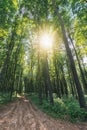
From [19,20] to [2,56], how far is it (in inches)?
296

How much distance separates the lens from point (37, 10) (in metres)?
17.8

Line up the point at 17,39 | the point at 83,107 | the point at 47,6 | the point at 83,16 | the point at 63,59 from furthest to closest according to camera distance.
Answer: the point at 63,59
the point at 17,39
the point at 47,6
the point at 83,16
the point at 83,107

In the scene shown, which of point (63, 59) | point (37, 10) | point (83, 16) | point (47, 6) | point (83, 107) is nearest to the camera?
point (83, 107)

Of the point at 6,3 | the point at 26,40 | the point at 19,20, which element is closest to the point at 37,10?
the point at 19,20

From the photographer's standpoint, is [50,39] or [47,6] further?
[50,39]

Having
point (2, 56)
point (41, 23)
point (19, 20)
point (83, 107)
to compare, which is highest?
point (19, 20)

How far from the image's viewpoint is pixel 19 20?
63.5 feet

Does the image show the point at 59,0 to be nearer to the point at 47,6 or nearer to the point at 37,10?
the point at 47,6

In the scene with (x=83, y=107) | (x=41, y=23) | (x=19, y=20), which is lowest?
(x=83, y=107)

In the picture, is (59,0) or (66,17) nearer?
(59,0)

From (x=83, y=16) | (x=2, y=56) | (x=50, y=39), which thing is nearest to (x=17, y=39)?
(x=2, y=56)

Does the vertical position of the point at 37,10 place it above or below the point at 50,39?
above

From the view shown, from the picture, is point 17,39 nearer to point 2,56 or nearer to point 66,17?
point 2,56

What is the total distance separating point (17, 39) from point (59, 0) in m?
10.2
